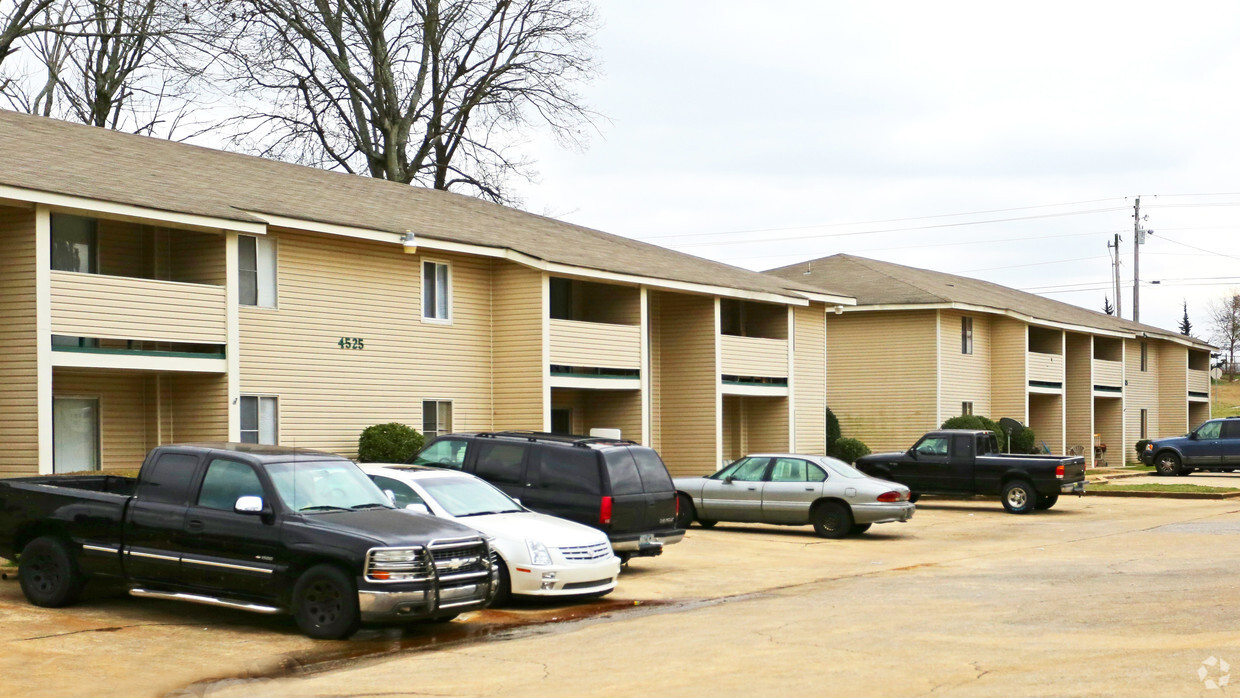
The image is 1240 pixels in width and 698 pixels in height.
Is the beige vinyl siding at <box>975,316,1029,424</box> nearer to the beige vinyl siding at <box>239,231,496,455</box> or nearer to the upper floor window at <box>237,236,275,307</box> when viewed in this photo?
the beige vinyl siding at <box>239,231,496,455</box>

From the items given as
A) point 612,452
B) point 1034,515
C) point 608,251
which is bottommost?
point 1034,515

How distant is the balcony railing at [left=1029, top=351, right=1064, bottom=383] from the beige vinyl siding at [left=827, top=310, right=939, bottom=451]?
6.16 m

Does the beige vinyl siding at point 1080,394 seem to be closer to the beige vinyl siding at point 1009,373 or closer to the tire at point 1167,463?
the beige vinyl siding at point 1009,373

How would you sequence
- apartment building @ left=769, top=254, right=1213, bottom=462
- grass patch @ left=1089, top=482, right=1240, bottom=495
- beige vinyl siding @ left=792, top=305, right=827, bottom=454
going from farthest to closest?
apartment building @ left=769, top=254, right=1213, bottom=462, beige vinyl siding @ left=792, top=305, right=827, bottom=454, grass patch @ left=1089, top=482, right=1240, bottom=495

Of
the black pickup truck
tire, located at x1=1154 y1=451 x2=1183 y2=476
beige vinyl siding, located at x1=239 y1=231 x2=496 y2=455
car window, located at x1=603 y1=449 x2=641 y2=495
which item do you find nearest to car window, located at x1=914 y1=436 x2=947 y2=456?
beige vinyl siding, located at x1=239 y1=231 x2=496 y2=455

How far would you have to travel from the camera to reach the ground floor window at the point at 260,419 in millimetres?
22805

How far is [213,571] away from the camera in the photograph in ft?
40.4

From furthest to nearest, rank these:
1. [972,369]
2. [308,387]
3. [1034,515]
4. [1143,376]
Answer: [1143,376], [972,369], [1034,515], [308,387]

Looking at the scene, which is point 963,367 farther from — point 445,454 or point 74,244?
point 74,244

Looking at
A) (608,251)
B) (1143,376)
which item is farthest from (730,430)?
(1143,376)

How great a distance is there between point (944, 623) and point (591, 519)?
5159mm

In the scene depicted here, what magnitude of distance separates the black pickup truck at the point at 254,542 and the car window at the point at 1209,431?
117ft

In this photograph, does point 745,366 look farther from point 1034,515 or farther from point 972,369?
point 972,369

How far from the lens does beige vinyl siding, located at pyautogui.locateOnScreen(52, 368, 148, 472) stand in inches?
822
